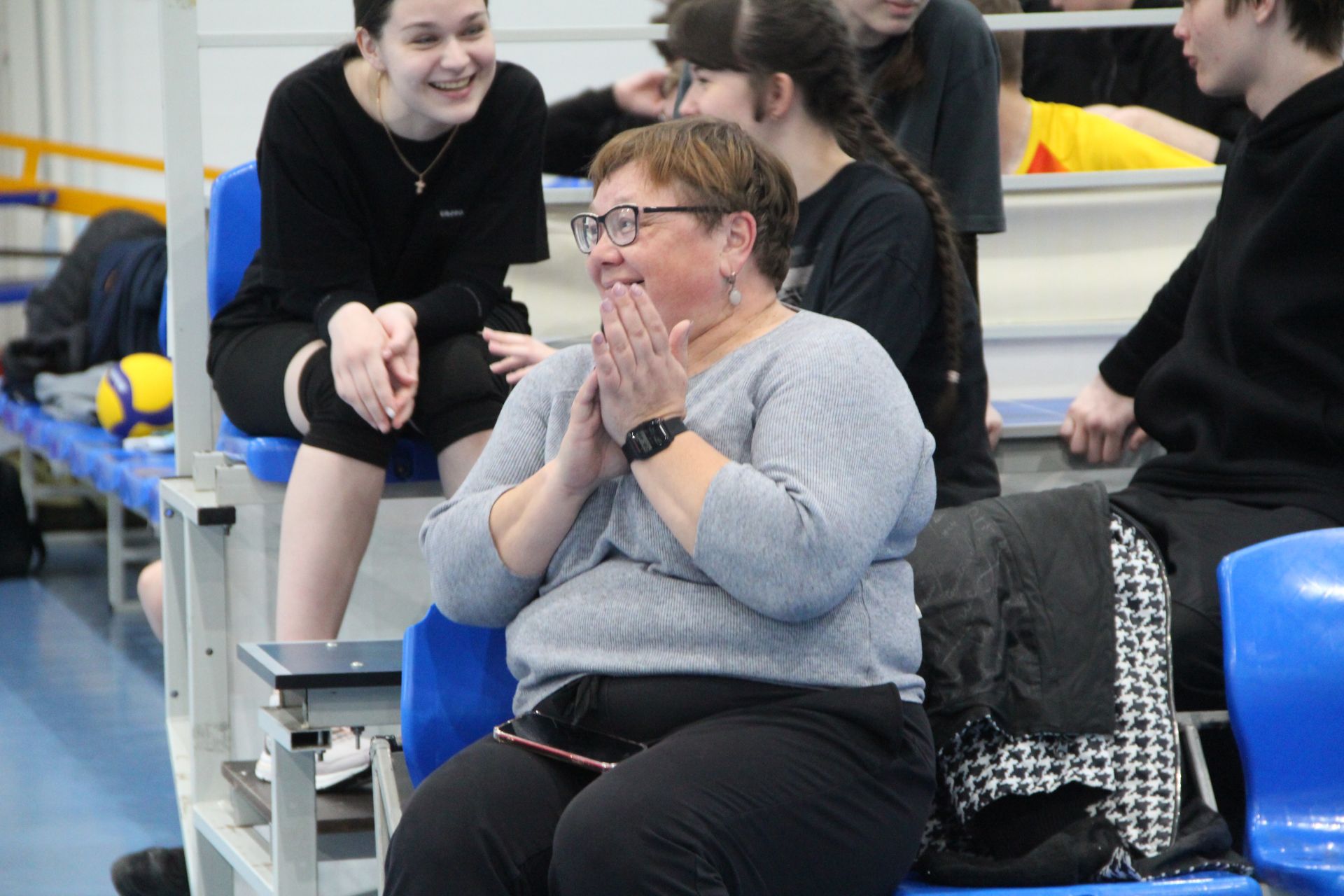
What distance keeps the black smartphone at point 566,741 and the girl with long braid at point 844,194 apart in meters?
0.69

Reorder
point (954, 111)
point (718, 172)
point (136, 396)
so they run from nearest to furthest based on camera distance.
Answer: point (718, 172)
point (954, 111)
point (136, 396)

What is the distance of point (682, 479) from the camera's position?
1.47 meters

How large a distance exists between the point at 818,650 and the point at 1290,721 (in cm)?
56

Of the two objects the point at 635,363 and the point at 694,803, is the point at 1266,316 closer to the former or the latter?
the point at 635,363

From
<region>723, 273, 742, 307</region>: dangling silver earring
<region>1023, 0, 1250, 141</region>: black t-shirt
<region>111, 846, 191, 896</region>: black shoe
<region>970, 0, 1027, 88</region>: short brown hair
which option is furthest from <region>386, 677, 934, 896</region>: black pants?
<region>1023, 0, 1250, 141</region>: black t-shirt

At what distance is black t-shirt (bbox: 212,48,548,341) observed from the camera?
2223mm

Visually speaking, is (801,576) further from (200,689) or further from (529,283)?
(529,283)

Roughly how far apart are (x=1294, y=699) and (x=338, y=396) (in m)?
1.26

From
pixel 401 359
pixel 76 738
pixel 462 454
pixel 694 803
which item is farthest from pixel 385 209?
pixel 76 738

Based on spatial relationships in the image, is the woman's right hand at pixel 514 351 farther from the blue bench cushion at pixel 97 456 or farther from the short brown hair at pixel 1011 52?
the blue bench cushion at pixel 97 456

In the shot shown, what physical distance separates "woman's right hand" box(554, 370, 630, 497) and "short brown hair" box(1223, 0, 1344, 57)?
1058 millimetres

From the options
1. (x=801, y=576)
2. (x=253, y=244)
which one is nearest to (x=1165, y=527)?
(x=801, y=576)

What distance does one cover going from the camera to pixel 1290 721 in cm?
168

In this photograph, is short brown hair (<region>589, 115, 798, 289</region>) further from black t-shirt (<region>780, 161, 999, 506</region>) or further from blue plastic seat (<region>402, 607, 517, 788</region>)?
blue plastic seat (<region>402, 607, 517, 788</region>)
